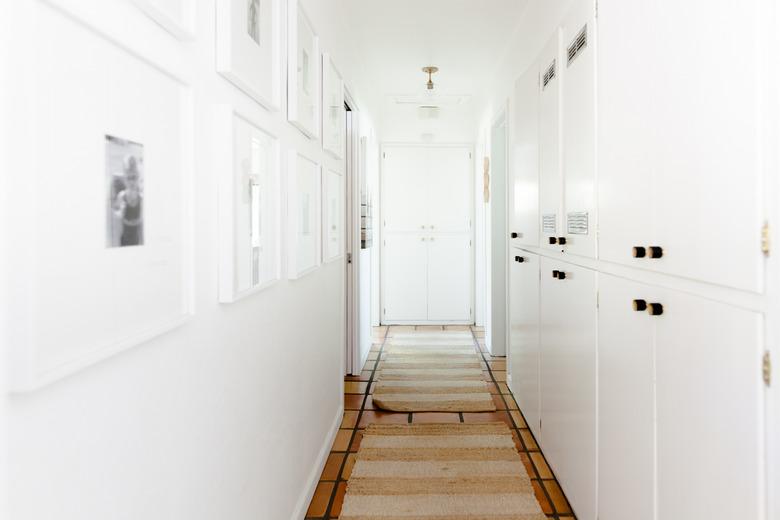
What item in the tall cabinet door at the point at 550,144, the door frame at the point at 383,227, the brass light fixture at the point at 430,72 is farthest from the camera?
the door frame at the point at 383,227

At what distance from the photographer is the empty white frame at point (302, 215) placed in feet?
6.14

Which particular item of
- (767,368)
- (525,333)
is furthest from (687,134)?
(525,333)

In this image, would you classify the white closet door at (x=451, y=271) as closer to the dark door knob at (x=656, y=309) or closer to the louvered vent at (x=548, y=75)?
the louvered vent at (x=548, y=75)

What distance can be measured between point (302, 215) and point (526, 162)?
5.23 feet

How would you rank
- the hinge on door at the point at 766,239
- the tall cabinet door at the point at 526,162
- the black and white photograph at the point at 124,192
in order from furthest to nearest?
the tall cabinet door at the point at 526,162 < the hinge on door at the point at 766,239 < the black and white photograph at the point at 124,192

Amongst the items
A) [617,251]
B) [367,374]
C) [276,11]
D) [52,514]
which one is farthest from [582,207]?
[367,374]

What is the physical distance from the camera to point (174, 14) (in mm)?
956

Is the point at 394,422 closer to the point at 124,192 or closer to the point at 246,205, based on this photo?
the point at 246,205

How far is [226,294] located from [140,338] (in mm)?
391

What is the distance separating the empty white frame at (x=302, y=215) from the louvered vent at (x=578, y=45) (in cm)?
111

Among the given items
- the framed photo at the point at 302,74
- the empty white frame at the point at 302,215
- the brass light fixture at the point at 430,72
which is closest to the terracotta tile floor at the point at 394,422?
the empty white frame at the point at 302,215

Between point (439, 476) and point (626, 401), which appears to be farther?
point (439, 476)

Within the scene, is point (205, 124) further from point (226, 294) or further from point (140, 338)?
point (140, 338)

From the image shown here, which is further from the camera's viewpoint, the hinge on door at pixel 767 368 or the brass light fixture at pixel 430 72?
the brass light fixture at pixel 430 72
